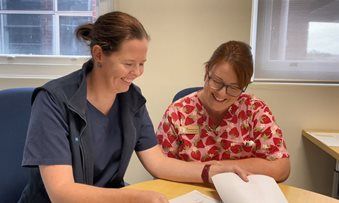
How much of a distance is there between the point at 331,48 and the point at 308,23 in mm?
218

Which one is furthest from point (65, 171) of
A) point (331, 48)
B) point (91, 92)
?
point (331, 48)

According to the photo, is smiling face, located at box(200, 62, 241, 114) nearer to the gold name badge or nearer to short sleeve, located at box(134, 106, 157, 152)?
the gold name badge

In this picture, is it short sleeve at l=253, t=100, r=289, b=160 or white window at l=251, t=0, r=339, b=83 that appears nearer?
short sleeve at l=253, t=100, r=289, b=160

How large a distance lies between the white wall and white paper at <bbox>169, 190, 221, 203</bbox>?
1.09 m

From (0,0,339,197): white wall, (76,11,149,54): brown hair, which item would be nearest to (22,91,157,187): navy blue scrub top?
(76,11,149,54): brown hair

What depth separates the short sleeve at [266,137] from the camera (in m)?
1.40

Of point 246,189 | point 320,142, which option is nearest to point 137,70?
point 246,189

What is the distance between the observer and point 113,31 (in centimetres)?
110

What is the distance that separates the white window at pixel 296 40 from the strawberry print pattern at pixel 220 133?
0.72 m

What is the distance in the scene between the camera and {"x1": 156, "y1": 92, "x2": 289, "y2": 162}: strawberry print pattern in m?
1.45

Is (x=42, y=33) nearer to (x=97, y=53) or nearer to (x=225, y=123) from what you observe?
(x=97, y=53)

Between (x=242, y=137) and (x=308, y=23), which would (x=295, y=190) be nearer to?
(x=242, y=137)

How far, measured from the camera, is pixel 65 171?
99 centimetres

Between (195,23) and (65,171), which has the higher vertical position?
(195,23)
